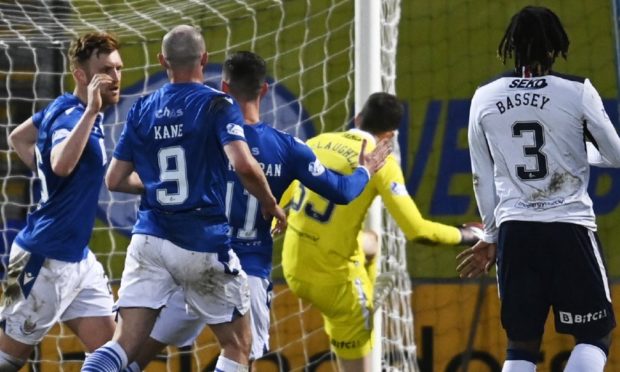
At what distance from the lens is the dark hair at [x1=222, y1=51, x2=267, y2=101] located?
6043 millimetres

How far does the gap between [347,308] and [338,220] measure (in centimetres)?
49

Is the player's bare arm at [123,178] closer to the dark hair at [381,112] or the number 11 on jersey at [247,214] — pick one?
the number 11 on jersey at [247,214]

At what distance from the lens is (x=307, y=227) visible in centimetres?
725

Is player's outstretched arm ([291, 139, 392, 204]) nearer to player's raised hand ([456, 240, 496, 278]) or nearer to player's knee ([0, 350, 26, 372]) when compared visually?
player's raised hand ([456, 240, 496, 278])

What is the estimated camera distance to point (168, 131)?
5445 millimetres

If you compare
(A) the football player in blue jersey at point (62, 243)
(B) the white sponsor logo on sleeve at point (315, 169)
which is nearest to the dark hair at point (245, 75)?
(B) the white sponsor logo on sleeve at point (315, 169)

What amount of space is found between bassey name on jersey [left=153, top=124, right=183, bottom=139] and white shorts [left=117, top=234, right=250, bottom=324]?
0.41 metres

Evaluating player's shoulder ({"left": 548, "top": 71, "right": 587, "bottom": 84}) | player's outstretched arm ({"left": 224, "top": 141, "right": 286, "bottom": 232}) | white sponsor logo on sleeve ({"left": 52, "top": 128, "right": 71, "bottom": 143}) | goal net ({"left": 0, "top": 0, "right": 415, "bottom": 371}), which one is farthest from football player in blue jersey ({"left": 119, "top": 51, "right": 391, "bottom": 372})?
goal net ({"left": 0, "top": 0, "right": 415, "bottom": 371})

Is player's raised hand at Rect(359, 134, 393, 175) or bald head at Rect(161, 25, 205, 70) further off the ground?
bald head at Rect(161, 25, 205, 70)

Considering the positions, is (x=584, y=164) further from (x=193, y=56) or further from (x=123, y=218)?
(x=123, y=218)

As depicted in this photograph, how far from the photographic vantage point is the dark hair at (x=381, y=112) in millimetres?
6992

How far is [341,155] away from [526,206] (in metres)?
2.17

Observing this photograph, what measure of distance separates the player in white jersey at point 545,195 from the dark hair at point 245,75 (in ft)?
4.29

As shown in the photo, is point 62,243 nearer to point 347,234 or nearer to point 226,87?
point 226,87
